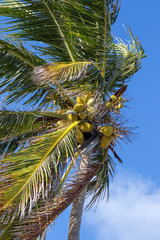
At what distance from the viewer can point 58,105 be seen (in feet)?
22.2

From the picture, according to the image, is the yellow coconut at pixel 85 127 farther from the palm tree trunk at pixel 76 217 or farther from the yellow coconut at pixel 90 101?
the palm tree trunk at pixel 76 217

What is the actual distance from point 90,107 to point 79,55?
1.39 m

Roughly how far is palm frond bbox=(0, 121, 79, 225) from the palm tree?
14 millimetres

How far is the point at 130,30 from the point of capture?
299 inches

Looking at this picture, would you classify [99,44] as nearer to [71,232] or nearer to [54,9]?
[54,9]

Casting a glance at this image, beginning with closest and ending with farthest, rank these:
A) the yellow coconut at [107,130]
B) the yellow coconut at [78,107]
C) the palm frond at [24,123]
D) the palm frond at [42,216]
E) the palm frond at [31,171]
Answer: the palm frond at [31,171] < the palm frond at [42,216] < the yellow coconut at [78,107] < the yellow coconut at [107,130] < the palm frond at [24,123]

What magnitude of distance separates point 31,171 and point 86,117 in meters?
1.45

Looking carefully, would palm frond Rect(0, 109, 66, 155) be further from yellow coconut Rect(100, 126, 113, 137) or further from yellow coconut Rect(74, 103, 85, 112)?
yellow coconut Rect(100, 126, 113, 137)

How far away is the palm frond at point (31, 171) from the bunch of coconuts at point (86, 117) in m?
0.31

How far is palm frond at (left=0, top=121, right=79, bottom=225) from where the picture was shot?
5.17 metres

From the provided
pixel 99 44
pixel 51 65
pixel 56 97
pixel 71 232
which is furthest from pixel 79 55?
pixel 71 232

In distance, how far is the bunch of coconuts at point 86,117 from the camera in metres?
6.26

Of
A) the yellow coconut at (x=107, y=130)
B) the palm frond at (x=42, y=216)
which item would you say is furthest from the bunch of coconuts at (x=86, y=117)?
the palm frond at (x=42, y=216)

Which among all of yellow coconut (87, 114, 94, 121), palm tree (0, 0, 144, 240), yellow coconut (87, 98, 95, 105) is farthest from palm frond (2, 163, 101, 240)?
yellow coconut (87, 98, 95, 105)
